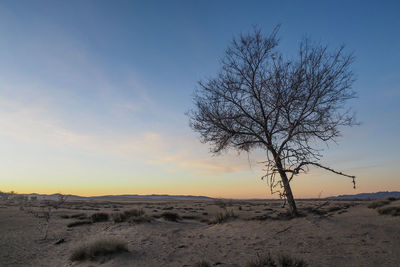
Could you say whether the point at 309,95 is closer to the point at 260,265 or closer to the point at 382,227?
the point at 382,227

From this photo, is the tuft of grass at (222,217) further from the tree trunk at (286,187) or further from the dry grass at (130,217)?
the dry grass at (130,217)

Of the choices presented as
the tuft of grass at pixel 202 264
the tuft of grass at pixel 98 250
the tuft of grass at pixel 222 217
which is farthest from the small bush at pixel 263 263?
the tuft of grass at pixel 222 217

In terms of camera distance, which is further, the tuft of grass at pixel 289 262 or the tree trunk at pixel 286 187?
the tree trunk at pixel 286 187

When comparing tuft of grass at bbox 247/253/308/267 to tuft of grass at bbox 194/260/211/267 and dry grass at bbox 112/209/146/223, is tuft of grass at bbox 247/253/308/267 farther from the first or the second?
dry grass at bbox 112/209/146/223

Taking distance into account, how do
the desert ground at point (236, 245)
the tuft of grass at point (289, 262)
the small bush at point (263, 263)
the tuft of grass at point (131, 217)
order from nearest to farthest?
the tuft of grass at point (289, 262)
the small bush at point (263, 263)
the desert ground at point (236, 245)
the tuft of grass at point (131, 217)

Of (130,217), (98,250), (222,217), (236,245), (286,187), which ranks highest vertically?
(286,187)

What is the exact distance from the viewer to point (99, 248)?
8.82m

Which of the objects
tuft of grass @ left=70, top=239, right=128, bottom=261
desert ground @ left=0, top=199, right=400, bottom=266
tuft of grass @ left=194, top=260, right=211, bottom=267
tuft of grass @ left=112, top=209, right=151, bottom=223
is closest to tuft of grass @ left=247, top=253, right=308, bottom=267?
desert ground @ left=0, top=199, right=400, bottom=266

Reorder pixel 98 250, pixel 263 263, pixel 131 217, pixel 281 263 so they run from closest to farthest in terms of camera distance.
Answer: pixel 281 263 < pixel 263 263 < pixel 98 250 < pixel 131 217

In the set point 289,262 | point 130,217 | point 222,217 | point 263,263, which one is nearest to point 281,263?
point 289,262

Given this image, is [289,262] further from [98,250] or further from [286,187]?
[98,250]

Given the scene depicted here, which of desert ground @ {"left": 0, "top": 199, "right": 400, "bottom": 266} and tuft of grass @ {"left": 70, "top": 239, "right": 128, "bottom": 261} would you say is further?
tuft of grass @ {"left": 70, "top": 239, "right": 128, "bottom": 261}

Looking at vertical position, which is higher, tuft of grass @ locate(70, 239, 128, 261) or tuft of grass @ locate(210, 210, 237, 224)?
tuft of grass @ locate(210, 210, 237, 224)

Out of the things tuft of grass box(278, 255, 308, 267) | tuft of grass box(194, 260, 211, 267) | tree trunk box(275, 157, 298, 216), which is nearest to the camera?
tuft of grass box(278, 255, 308, 267)
